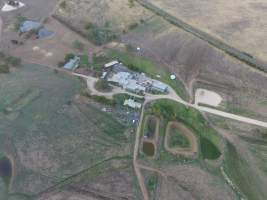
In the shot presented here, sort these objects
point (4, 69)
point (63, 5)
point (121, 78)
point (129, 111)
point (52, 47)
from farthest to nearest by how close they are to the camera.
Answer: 1. point (63, 5)
2. point (52, 47)
3. point (4, 69)
4. point (121, 78)
5. point (129, 111)

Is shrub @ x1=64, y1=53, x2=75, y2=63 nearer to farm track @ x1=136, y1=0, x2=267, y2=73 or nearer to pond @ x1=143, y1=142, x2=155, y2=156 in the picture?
pond @ x1=143, y1=142, x2=155, y2=156

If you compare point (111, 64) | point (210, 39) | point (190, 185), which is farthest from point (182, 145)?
point (210, 39)

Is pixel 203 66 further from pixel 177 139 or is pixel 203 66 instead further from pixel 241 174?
pixel 241 174

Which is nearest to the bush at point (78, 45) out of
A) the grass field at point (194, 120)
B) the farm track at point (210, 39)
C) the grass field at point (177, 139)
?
the grass field at point (194, 120)

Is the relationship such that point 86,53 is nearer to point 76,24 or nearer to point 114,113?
point 76,24

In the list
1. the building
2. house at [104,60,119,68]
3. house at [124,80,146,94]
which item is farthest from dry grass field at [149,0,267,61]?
the building

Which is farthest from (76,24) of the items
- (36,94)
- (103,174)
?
(103,174)
